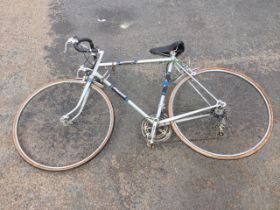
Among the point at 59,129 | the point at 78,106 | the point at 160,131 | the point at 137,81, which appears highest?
the point at 78,106

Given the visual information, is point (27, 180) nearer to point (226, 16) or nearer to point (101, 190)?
point (101, 190)

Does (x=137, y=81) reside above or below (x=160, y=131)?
above

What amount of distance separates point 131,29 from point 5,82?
2.34m

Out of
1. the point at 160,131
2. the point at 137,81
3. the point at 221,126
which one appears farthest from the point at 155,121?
the point at 137,81

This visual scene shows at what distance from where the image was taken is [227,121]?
357 cm

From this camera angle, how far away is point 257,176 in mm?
3230

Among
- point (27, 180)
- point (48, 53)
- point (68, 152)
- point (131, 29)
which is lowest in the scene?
point (27, 180)

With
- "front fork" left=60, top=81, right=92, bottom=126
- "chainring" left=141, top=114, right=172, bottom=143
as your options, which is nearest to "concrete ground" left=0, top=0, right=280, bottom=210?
"chainring" left=141, top=114, right=172, bottom=143

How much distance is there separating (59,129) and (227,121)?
95.6 inches

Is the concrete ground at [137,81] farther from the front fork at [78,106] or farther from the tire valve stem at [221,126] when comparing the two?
the front fork at [78,106]

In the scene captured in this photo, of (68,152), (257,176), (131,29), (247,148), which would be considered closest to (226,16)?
(131,29)

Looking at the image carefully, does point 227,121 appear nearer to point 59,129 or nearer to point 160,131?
point 160,131

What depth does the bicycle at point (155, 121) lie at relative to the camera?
3.18m

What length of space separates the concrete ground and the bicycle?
18 centimetres
